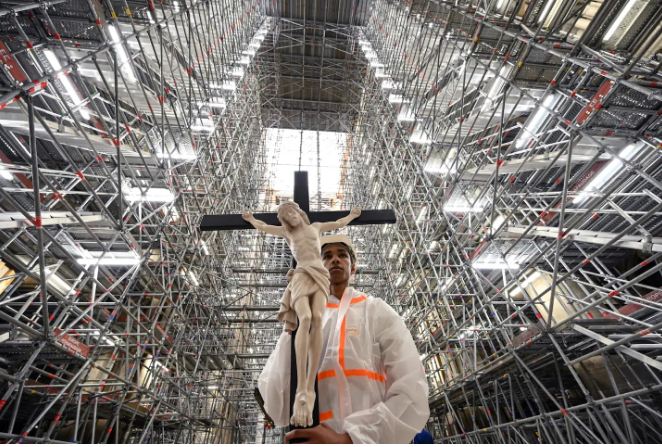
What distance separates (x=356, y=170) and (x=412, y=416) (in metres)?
16.9

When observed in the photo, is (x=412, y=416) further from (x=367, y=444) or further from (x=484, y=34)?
(x=484, y=34)

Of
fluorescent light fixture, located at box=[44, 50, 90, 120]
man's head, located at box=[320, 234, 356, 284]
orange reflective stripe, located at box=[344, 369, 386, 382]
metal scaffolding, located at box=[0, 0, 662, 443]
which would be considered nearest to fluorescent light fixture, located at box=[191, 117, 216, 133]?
metal scaffolding, located at box=[0, 0, 662, 443]

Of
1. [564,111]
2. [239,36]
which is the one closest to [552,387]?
[564,111]

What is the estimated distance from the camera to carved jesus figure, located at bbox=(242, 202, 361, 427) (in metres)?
1.74

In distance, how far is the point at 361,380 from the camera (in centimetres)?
179

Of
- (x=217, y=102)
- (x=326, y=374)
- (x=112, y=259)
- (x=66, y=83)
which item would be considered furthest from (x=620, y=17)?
(x=66, y=83)

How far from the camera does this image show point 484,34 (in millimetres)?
8711

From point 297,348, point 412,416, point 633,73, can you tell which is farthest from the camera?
point 633,73

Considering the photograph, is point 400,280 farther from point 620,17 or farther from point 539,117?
point 620,17

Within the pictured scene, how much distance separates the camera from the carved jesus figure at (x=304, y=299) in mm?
1740

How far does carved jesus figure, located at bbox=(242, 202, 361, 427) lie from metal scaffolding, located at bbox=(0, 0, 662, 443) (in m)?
3.41

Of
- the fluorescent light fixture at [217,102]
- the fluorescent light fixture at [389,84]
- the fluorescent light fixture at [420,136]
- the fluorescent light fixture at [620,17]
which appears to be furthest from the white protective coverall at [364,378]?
the fluorescent light fixture at [389,84]

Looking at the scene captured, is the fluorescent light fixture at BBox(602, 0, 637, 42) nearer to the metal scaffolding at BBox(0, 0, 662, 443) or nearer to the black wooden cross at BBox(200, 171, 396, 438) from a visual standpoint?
the metal scaffolding at BBox(0, 0, 662, 443)

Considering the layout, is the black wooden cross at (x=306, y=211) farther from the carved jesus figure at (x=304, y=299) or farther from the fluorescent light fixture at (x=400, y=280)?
the fluorescent light fixture at (x=400, y=280)
